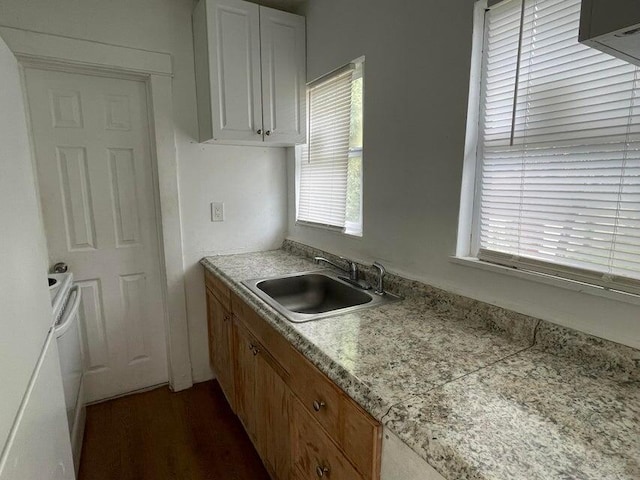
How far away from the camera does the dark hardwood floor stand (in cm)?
167

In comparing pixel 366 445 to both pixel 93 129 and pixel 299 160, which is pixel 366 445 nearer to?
pixel 299 160

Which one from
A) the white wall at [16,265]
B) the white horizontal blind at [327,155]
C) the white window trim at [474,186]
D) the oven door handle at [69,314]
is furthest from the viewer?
the white horizontal blind at [327,155]

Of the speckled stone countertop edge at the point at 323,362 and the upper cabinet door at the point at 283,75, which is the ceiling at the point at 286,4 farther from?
the speckled stone countertop edge at the point at 323,362

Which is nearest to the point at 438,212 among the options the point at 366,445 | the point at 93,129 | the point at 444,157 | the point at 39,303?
the point at 444,157

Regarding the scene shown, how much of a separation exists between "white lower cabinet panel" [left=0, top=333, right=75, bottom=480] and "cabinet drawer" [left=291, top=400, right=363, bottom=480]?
0.69 m

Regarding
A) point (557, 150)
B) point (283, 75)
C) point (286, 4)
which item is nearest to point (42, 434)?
point (557, 150)

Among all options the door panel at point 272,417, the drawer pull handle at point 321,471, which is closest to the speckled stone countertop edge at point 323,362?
the door panel at point 272,417

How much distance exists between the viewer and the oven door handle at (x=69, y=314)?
54.2 inches

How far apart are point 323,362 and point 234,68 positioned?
5.50 ft

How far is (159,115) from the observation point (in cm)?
201

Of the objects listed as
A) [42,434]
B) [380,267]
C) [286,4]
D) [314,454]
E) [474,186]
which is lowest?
[314,454]

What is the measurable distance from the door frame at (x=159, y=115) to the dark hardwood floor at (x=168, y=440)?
212 mm

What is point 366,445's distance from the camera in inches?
31.9

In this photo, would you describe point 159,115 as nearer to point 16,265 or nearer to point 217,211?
point 217,211
